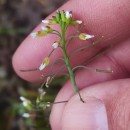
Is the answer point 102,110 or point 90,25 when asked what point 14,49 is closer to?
point 90,25

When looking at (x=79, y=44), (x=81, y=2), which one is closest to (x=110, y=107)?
(x=79, y=44)

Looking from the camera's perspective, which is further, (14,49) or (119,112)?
(14,49)

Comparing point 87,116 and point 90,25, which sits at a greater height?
point 90,25

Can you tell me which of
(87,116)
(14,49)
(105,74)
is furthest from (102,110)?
(14,49)

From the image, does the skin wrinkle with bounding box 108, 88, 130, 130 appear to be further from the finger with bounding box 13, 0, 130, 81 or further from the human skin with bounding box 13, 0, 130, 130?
the finger with bounding box 13, 0, 130, 81

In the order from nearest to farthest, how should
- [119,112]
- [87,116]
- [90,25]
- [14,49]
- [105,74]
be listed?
1. [119,112]
2. [87,116]
3. [90,25]
4. [105,74]
5. [14,49]

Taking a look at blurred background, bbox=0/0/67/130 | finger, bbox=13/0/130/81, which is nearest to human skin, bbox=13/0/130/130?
finger, bbox=13/0/130/81

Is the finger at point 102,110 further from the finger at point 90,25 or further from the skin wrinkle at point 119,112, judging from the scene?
the finger at point 90,25

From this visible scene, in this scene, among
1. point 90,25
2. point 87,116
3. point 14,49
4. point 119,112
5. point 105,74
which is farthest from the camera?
point 14,49
